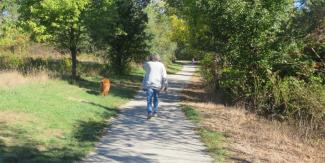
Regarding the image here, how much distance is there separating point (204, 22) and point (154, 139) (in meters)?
10.2

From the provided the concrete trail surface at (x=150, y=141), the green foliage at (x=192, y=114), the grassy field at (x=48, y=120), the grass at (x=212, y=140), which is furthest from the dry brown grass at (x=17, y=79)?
the grass at (x=212, y=140)

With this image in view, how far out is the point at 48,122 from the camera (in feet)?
33.0

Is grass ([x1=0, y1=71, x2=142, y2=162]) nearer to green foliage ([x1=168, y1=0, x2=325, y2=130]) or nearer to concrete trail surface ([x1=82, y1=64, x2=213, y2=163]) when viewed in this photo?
concrete trail surface ([x1=82, y1=64, x2=213, y2=163])

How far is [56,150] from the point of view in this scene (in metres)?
7.88

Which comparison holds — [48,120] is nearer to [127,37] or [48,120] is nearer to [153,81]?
[153,81]

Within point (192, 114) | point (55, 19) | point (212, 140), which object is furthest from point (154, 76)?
point (55, 19)

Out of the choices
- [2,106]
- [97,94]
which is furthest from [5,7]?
[2,106]

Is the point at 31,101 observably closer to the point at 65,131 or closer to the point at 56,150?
the point at 65,131

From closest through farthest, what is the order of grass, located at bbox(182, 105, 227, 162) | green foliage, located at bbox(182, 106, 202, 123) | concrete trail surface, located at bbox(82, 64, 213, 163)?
concrete trail surface, located at bbox(82, 64, 213, 163) < grass, located at bbox(182, 105, 227, 162) < green foliage, located at bbox(182, 106, 202, 123)

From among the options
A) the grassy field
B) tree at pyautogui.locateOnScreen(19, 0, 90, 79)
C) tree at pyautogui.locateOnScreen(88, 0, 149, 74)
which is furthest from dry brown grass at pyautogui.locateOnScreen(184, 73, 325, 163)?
tree at pyautogui.locateOnScreen(88, 0, 149, 74)

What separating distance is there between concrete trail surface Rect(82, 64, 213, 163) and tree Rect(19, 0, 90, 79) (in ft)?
25.1

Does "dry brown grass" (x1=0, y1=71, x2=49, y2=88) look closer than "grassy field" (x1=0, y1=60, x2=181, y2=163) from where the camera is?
→ No

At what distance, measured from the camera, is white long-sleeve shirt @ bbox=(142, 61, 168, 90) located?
40.5ft

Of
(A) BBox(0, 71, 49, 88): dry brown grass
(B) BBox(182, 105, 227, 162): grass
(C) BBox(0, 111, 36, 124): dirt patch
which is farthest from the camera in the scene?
(A) BBox(0, 71, 49, 88): dry brown grass
